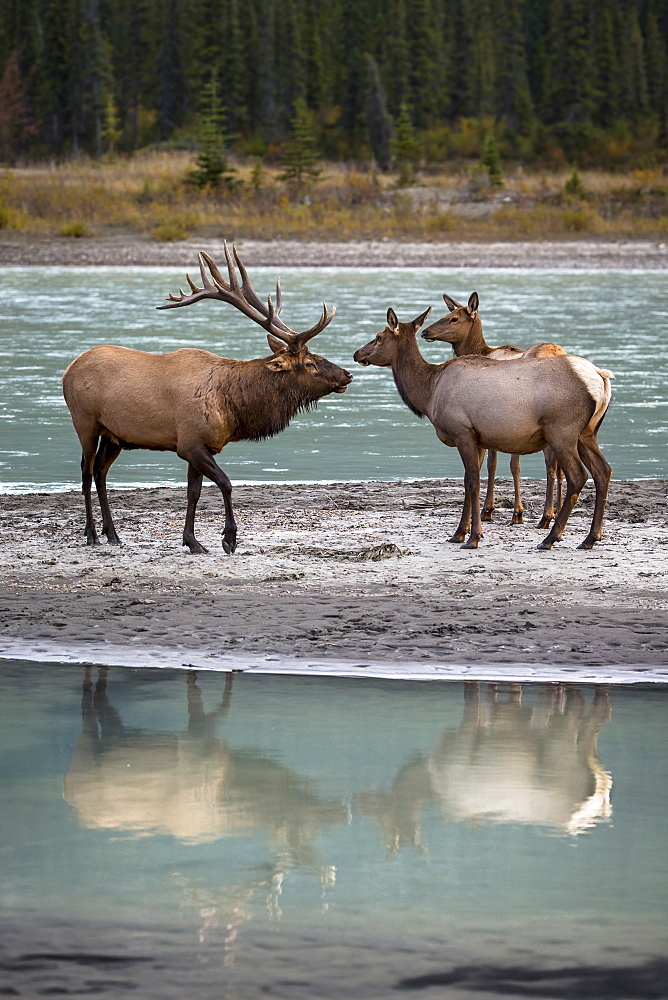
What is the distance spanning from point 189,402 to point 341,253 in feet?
118

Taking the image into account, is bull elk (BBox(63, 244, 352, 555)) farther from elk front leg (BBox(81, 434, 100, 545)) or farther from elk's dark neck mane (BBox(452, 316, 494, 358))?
elk's dark neck mane (BBox(452, 316, 494, 358))

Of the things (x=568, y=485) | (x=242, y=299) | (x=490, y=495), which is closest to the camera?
(x=568, y=485)

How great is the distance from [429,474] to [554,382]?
11.9 ft

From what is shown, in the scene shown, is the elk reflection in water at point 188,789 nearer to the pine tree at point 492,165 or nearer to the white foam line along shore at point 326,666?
the white foam line along shore at point 326,666

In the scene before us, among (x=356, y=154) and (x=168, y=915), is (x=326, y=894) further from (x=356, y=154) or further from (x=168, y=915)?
(x=356, y=154)

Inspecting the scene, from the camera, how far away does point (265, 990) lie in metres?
4.12

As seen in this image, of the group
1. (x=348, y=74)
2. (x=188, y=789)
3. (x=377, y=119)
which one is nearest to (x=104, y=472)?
(x=188, y=789)

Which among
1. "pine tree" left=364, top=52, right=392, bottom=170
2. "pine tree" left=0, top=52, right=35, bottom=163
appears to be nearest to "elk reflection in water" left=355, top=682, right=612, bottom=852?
"pine tree" left=364, top=52, right=392, bottom=170

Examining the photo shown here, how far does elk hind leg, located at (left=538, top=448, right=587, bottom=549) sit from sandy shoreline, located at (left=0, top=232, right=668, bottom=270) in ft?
108

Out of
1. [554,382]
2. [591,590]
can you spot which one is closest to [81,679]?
[591,590]

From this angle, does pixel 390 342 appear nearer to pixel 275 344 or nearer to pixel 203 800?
pixel 275 344

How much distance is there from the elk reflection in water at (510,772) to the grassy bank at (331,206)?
4100 centimetres

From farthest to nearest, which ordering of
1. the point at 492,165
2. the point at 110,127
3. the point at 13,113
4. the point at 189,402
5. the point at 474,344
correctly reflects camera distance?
the point at 13,113 < the point at 110,127 < the point at 492,165 < the point at 474,344 < the point at 189,402

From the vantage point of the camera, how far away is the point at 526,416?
9.46 m
